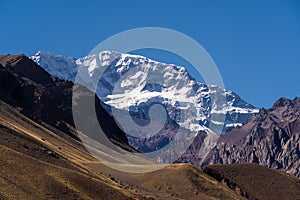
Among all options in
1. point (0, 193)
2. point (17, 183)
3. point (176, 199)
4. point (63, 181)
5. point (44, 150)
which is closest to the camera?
point (0, 193)

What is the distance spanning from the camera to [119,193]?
478 feet

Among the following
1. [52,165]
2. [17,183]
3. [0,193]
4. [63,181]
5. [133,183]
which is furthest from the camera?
[133,183]

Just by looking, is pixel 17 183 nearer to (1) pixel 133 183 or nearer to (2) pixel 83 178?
(2) pixel 83 178

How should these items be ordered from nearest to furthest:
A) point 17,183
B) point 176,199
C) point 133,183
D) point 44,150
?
point 17,183, point 44,150, point 176,199, point 133,183

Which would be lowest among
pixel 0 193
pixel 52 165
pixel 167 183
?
pixel 0 193

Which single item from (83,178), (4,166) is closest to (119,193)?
(83,178)

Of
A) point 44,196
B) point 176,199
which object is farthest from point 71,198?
point 176,199

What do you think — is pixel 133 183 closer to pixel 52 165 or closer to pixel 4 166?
pixel 52 165

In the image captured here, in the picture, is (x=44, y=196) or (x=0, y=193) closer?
(x=0, y=193)

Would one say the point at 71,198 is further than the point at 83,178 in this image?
No

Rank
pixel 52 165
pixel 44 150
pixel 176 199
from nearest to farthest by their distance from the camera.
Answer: pixel 52 165 → pixel 44 150 → pixel 176 199

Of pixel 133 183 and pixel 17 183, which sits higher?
pixel 133 183

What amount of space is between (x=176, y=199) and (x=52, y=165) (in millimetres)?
52998

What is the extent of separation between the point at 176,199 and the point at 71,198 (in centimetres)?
6159
